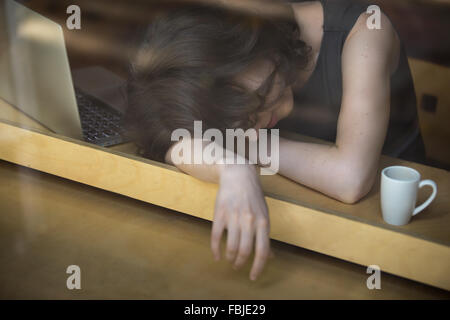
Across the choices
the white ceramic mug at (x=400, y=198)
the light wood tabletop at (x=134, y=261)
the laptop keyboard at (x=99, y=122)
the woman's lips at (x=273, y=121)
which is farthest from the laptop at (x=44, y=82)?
the white ceramic mug at (x=400, y=198)

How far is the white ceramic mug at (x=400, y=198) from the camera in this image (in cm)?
56

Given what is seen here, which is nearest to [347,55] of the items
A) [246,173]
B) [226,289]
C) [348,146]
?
[348,146]

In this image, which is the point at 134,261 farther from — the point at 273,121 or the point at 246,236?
the point at 273,121

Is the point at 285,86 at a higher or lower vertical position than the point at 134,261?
higher

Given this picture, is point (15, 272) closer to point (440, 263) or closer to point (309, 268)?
point (309, 268)

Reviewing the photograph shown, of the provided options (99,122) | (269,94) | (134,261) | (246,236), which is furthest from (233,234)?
(99,122)

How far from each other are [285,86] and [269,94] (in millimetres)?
42

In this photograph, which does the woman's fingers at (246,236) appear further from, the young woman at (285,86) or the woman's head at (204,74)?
the woman's head at (204,74)

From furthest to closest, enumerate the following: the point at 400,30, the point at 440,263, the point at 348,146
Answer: the point at 400,30 < the point at 348,146 < the point at 440,263

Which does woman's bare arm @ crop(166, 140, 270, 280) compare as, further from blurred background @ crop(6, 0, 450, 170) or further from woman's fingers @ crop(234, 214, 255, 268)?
blurred background @ crop(6, 0, 450, 170)

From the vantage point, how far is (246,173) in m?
0.59

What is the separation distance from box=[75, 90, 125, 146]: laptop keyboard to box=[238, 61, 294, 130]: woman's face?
204mm

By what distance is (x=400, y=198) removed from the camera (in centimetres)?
57

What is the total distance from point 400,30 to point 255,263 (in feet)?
1.62
